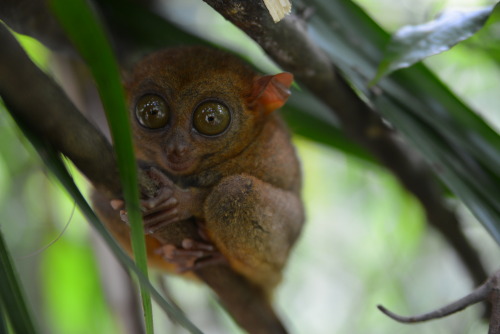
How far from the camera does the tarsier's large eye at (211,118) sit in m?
2.08

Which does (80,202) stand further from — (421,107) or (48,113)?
(421,107)

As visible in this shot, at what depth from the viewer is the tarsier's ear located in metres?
2.13

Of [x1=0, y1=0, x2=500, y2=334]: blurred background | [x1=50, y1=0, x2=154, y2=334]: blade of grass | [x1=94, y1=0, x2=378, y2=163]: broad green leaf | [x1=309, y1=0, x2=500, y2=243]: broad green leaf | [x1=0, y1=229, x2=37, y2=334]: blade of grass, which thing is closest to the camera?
[x1=50, y1=0, x2=154, y2=334]: blade of grass

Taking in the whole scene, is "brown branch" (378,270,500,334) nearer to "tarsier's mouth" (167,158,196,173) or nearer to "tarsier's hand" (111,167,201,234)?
"tarsier's hand" (111,167,201,234)

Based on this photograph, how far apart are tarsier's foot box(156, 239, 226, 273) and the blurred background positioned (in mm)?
888

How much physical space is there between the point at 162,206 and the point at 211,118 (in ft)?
1.74

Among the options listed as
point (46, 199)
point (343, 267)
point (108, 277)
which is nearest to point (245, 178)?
point (108, 277)

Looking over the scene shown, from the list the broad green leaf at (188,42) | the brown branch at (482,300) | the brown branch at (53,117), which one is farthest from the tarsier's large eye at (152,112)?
the brown branch at (482,300)

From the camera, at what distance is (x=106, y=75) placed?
1.03 meters

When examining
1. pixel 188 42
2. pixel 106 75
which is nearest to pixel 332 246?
pixel 188 42

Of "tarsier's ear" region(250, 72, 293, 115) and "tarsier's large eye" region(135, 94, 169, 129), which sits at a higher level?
"tarsier's ear" region(250, 72, 293, 115)

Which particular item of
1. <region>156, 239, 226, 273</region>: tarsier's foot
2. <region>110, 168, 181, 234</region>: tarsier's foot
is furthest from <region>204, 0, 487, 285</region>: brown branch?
<region>156, 239, 226, 273</region>: tarsier's foot

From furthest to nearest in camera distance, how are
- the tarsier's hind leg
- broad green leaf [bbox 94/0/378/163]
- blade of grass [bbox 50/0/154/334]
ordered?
broad green leaf [bbox 94/0/378/163] < the tarsier's hind leg < blade of grass [bbox 50/0/154/334]

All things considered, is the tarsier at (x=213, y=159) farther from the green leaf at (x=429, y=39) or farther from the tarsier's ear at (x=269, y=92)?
the green leaf at (x=429, y=39)
